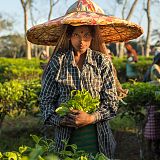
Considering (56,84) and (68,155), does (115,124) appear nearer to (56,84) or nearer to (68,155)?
(56,84)

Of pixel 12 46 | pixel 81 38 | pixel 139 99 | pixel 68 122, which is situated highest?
pixel 81 38

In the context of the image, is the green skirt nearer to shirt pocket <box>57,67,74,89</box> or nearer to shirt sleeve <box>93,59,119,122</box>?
shirt sleeve <box>93,59,119,122</box>

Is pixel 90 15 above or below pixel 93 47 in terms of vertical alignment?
above

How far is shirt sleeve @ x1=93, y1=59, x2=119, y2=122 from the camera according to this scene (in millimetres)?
2277

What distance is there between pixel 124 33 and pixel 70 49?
17.6 inches

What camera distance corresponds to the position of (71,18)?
7.17 ft

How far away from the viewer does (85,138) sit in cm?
230

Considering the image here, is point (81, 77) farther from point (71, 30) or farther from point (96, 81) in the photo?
point (71, 30)

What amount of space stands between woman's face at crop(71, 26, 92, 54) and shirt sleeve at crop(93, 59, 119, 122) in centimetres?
15

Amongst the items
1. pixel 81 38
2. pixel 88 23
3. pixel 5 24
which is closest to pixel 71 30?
pixel 81 38

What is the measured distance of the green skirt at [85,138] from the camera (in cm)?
229

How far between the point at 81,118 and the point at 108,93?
0.29m

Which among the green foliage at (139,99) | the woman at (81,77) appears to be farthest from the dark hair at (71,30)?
the green foliage at (139,99)

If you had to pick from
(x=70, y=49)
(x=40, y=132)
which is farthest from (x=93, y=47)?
(x=40, y=132)
